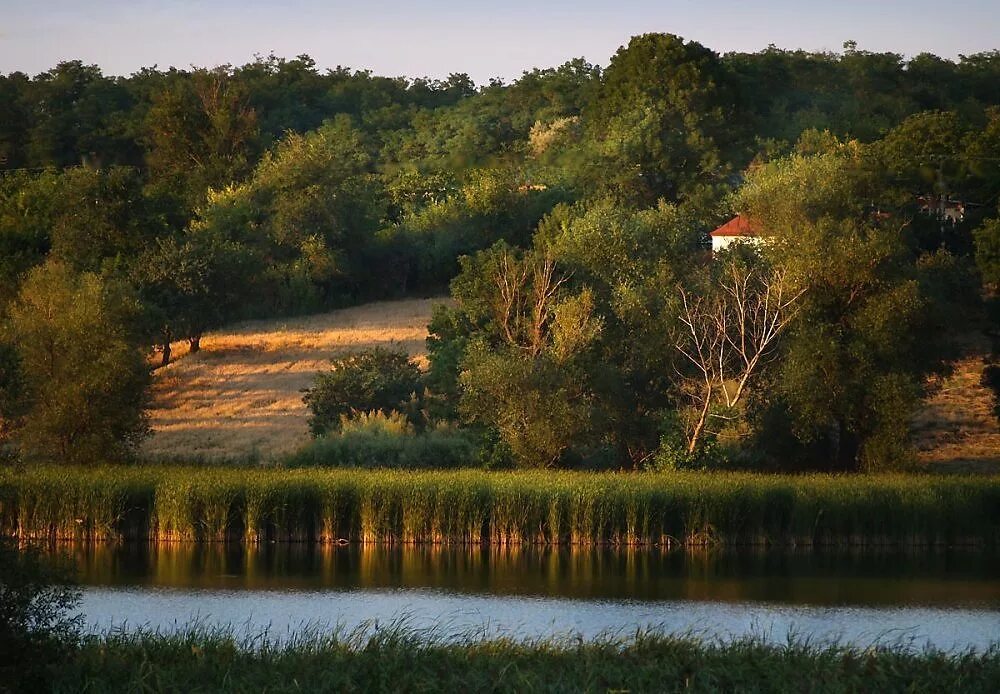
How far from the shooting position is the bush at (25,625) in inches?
516

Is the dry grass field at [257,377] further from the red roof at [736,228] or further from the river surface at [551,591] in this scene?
the river surface at [551,591]

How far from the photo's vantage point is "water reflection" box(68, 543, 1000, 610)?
80.8ft

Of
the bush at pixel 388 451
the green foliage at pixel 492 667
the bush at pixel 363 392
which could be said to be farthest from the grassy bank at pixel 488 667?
the bush at pixel 363 392

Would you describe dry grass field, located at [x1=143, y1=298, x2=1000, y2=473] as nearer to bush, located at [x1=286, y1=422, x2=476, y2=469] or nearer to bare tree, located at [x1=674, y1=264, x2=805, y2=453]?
bush, located at [x1=286, y1=422, x2=476, y2=469]

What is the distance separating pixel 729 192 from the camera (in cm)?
6094

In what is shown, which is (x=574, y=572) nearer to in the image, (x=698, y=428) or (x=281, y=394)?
(x=698, y=428)

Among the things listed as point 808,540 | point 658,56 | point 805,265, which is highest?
point 658,56

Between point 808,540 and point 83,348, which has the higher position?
point 83,348

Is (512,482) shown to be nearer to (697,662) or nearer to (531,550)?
(531,550)

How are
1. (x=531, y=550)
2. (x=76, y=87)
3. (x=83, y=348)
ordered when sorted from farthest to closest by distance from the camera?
(x=76, y=87) < (x=83, y=348) < (x=531, y=550)

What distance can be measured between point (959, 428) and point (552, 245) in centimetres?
1455

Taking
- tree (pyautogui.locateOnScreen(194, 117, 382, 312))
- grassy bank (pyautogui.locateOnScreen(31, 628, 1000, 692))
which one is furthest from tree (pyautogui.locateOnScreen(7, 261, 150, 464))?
grassy bank (pyautogui.locateOnScreen(31, 628, 1000, 692))

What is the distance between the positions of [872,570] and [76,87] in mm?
67697

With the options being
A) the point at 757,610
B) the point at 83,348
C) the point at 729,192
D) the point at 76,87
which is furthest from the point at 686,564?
the point at 76,87
